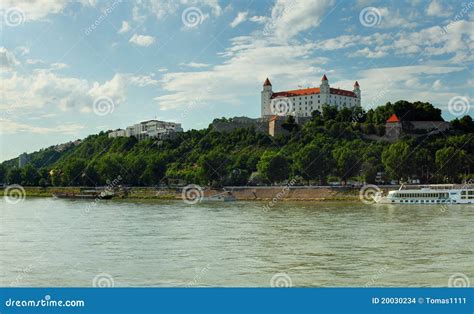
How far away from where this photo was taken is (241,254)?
587 inches

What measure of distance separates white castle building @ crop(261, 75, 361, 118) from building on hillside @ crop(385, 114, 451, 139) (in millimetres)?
15582

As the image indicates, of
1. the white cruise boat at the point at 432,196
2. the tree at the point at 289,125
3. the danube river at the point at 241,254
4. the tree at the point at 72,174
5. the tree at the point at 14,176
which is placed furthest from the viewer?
the tree at the point at 14,176

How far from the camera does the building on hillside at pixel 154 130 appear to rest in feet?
306

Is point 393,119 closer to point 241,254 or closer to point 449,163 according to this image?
point 449,163

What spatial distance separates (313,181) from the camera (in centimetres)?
5678

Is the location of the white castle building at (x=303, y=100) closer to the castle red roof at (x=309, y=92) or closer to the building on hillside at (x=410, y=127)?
the castle red roof at (x=309, y=92)

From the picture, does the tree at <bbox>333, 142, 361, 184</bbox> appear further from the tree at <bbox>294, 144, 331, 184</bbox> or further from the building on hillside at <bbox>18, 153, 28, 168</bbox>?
the building on hillside at <bbox>18, 153, 28, 168</bbox>

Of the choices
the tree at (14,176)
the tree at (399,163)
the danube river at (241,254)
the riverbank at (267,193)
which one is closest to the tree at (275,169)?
the riverbank at (267,193)

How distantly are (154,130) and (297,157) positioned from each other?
4657 cm

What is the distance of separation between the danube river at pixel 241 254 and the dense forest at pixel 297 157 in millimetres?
30323

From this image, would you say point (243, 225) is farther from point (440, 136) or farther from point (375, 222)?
point (440, 136)

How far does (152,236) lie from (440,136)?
5584cm

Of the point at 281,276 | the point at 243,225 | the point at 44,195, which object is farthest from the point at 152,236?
the point at 44,195

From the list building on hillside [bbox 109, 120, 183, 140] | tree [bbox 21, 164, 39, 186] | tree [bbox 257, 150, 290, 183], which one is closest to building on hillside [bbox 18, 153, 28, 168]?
building on hillside [bbox 109, 120, 183, 140]
